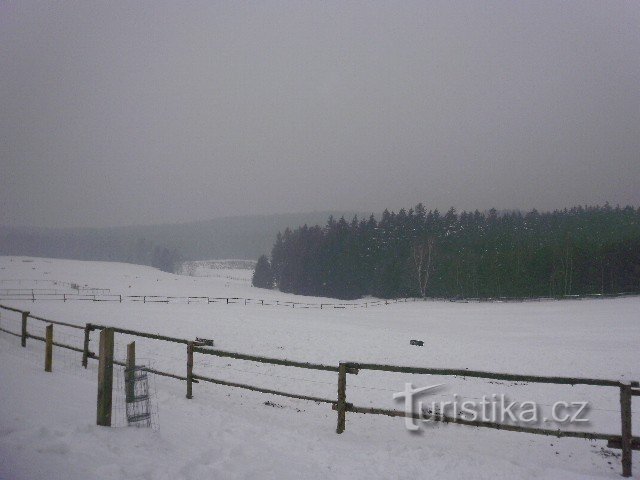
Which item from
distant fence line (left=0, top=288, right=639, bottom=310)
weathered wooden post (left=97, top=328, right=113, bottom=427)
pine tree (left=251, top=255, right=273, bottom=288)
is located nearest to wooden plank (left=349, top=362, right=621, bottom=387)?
weathered wooden post (left=97, top=328, right=113, bottom=427)

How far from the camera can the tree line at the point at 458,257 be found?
213 ft

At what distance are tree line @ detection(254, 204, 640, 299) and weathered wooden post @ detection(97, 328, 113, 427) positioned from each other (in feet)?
207

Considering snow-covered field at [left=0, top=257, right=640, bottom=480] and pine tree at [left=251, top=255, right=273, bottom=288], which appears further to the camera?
pine tree at [left=251, top=255, right=273, bottom=288]

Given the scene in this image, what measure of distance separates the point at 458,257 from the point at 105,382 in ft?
235

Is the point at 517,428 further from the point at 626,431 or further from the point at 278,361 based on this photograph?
the point at 278,361

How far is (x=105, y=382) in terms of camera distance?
631 cm

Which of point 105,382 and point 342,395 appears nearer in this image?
point 105,382

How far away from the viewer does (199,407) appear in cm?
884

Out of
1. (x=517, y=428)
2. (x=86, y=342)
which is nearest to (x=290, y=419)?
(x=517, y=428)

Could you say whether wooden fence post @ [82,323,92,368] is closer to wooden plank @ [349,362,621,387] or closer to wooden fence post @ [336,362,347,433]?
wooden fence post @ [336,362,347,433]

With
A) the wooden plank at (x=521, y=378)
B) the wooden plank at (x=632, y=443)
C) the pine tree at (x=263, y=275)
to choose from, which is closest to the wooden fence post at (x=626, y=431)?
the wooden plank at (x=632, y=443)

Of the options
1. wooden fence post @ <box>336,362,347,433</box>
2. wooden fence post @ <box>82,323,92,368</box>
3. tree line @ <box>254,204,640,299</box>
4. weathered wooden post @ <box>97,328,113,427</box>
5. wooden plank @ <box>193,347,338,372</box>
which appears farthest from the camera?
tree line @ <box>254,204,640,299</box>

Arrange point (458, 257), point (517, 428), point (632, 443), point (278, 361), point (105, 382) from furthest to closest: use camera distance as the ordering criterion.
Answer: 1. point (458, 257)
2. point (278, 361)
3. point (517, 428)
4. point (105, 382)
5. point (632, 443)

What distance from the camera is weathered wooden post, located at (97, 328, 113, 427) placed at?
6.25 m
